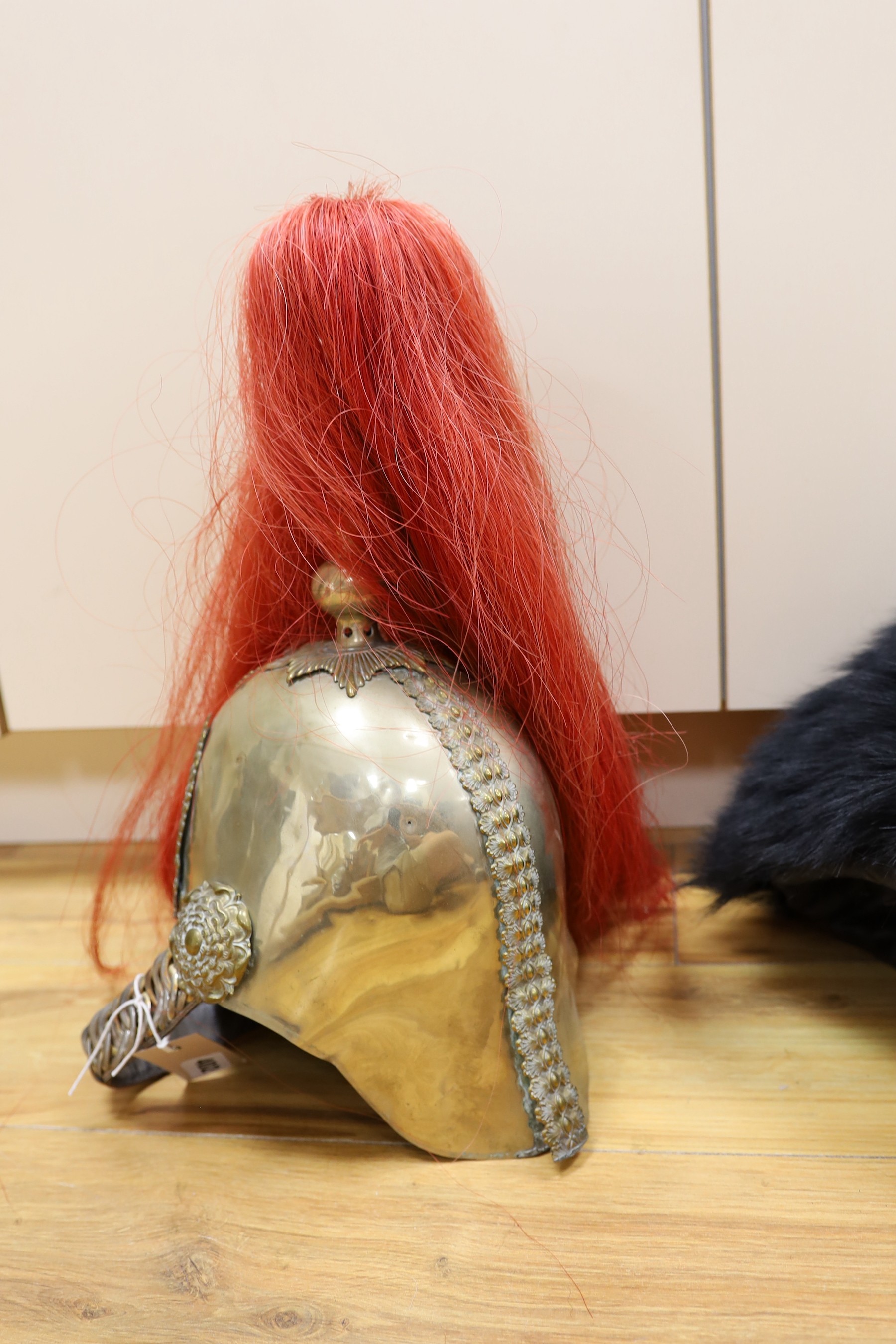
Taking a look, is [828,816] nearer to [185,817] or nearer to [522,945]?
[522,945]

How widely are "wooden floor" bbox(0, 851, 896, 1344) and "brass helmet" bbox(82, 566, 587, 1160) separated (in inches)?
2.2

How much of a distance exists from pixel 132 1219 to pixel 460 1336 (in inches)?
8.6

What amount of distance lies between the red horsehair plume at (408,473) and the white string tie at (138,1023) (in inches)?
9.3

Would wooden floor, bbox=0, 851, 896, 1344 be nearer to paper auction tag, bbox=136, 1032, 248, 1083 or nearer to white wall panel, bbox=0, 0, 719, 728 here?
paper auction tag, bbox=136, 1032, 248, 1083

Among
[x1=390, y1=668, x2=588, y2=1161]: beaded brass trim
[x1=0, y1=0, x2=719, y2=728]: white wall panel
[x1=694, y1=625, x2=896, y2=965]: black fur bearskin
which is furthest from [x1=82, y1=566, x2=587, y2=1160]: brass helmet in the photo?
[x1=0, y1=0, x2=719, y2=728]: white wall panel

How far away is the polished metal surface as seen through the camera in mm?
619

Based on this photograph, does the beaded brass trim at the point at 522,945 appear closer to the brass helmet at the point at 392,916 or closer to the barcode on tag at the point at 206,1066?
the brass helmet at the point at 392,916

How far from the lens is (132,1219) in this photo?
62 cm

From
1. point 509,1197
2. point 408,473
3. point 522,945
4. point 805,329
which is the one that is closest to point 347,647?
point 408,473

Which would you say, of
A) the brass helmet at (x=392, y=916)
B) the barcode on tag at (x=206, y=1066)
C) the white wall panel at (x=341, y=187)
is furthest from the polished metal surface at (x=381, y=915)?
the white wall panel at (x=341, y=187)

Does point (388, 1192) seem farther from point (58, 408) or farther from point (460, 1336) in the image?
point (58, 408)

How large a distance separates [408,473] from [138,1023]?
404mm

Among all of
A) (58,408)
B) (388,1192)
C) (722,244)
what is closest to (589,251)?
(722,244)

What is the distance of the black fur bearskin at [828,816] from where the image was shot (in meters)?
0.71
